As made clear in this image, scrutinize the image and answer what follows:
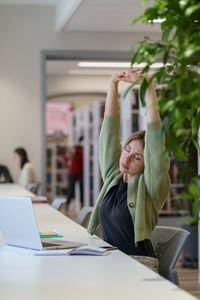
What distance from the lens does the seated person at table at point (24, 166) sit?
27.4 feet

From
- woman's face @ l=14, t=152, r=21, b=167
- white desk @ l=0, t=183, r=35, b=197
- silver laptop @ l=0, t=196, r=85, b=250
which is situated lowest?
white desk @ l=0, t=183, r=35, b=197

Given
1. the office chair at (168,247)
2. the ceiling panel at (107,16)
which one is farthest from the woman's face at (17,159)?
the office chair at (168,247)

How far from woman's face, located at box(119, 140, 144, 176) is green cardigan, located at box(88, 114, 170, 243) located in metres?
0.05

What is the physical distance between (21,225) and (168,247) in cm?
79

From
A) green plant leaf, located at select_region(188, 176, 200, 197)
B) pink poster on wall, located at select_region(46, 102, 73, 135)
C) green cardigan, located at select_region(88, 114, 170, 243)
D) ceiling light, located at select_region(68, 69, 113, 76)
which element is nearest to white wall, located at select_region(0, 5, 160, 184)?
ceiling light, located at select_region(68, 69, 113, 76)

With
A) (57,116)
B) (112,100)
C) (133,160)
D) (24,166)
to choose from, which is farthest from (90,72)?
(133,160)

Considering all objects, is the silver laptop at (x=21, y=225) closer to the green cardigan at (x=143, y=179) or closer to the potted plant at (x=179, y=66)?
the green cardigan at (x=143, y=179)

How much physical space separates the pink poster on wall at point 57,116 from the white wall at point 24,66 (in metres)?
9.82

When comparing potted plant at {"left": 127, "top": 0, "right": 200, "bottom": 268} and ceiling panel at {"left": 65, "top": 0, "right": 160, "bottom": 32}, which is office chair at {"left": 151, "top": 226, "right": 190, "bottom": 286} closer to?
potted plant at {"left": 127, "top": 0, "right": 200, "bottom": 268}

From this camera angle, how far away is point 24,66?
8695 mm

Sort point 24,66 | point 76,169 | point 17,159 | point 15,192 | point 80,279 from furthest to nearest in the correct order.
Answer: point 76,169
point 24,66
point 17,159
point 15,192
point 80,279

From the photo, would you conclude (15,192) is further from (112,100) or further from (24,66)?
(112,100)

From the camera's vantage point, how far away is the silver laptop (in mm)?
2592

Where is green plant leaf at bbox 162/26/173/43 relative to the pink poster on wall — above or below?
below
